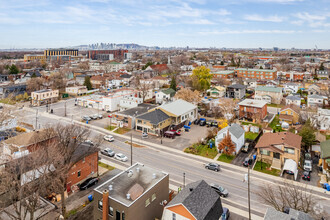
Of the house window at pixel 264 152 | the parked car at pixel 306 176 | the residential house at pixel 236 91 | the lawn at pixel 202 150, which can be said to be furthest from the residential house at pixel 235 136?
the residential house at pixel 236 91

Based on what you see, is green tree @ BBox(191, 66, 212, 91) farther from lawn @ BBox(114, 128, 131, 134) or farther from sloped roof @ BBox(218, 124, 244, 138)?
sloped roof @ BBox(218, 124, 244, 138)

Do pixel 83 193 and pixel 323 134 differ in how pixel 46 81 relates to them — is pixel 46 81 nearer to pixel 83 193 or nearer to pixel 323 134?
pixel 83 193

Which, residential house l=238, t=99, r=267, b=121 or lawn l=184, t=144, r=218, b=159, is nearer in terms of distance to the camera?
lawn l=184, t=144, r=218, b=159

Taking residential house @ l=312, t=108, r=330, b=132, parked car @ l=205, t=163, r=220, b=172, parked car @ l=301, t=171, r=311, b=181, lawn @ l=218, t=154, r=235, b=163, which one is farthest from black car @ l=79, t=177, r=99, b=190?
residential house @ l=312, t=108, r=330, b=132

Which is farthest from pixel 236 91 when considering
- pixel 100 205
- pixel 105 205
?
pixel 105 205

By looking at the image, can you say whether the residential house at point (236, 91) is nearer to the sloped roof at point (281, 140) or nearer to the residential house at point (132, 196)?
the sloped roof at point (281, 140)

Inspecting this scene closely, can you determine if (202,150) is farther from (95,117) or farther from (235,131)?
(95,117)
